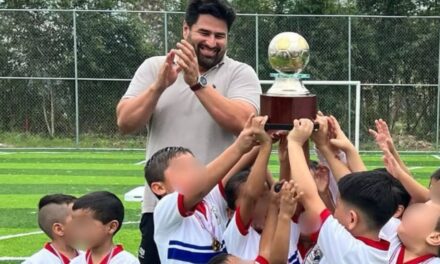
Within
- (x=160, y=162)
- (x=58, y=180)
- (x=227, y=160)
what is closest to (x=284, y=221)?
(x=227, y=160)

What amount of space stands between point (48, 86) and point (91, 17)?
217 cm

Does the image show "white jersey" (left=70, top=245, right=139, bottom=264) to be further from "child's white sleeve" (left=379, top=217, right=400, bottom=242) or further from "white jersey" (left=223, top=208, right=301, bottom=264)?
"child's white sleeve" (left=379, top=217, right=400, bottom=242)

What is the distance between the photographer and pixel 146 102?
128 inches

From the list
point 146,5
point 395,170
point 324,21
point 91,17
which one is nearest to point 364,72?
point 324,21

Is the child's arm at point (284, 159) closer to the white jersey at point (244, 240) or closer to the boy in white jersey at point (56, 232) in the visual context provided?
the white jersey at point (244, 240)

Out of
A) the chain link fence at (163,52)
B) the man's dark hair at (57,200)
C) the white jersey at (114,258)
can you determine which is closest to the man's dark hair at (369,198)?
the white jersey at (114,258)

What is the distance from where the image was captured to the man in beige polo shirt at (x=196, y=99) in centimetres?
320

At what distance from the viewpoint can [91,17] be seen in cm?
1780

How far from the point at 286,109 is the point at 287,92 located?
9 cm

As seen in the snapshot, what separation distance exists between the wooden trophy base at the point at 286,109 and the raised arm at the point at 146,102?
57 cm

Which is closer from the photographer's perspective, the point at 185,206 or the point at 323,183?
the point at 185,206

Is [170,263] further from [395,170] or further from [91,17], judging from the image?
[91,17]

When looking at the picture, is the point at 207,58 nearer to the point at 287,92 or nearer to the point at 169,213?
the point at 287,92

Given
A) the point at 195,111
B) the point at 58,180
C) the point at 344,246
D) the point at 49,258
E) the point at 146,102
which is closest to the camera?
the point at 344,246
